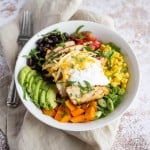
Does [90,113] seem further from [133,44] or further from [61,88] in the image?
[133,44]

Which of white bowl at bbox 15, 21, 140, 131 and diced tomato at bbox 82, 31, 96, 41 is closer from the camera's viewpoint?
white bowl at bbox 15, 21, 140, 131

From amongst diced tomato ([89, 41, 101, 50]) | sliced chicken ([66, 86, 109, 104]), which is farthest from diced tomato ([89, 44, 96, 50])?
sliced chicken ([66, 86, 109, 104])

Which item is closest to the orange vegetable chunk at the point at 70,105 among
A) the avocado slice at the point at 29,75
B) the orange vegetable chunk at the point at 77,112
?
the orange vegetable chunk at the point at 77,112

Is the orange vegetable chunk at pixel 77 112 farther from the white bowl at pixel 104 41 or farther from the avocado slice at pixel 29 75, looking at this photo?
the avocado slice at pixel 29 75

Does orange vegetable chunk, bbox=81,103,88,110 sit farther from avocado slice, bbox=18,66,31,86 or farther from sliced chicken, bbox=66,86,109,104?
avocado slice, bbox=18,66,31,86

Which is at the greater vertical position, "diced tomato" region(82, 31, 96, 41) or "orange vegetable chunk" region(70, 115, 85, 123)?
"diced tomato" region(82, 31, 96, 41)

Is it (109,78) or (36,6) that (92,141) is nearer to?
(109,78)
